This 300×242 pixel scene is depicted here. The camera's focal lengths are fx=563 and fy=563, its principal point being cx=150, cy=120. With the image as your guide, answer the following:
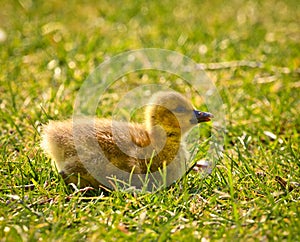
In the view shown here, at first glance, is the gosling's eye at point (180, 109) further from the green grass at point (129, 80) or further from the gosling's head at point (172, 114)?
the green grass at point (129, 80)

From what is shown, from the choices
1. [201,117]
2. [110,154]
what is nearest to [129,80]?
[201,117]

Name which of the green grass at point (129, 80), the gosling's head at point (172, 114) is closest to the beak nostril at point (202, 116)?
the gosling's head at point (172, 114)

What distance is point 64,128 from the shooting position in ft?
9.00

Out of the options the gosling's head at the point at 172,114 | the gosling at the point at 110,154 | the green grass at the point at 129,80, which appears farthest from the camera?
the gosling's head at the point at 172,114

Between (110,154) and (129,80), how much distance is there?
1.80 meters

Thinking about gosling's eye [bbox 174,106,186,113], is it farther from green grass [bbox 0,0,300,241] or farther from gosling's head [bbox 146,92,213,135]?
green grass [bbox 0,0,300,241]

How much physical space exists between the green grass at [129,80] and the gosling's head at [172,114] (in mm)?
285

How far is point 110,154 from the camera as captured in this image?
8.79 feet

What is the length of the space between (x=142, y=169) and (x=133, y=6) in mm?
3581

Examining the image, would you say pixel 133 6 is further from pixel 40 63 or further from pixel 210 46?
pixel 40 63

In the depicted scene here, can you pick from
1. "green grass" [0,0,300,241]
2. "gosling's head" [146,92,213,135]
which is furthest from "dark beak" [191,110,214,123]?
"green grass" [0,0,300,241]

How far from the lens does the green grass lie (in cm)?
229

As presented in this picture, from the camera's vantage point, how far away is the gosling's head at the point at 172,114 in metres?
2.98

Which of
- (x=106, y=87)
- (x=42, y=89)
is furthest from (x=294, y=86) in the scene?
(x=42, y=89)
